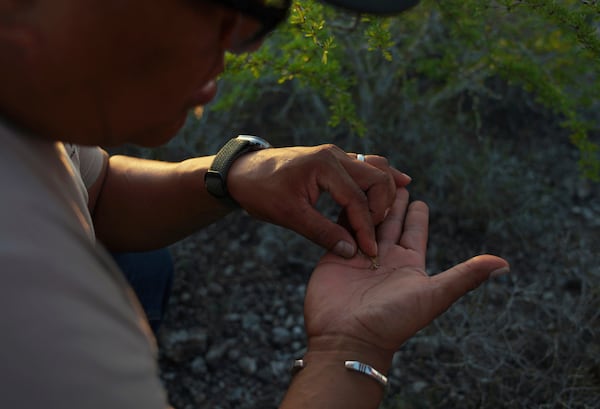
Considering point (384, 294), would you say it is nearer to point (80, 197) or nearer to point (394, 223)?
point (394, 223)

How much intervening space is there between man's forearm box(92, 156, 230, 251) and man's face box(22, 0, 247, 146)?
82 cm

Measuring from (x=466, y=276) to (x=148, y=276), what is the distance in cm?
97

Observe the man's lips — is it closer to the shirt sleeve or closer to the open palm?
the open palm

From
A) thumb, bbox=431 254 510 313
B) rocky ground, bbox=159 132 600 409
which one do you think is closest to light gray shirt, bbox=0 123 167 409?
thumb, bbox=431 254 510 313

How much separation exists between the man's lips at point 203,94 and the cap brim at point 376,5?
8.8 inches

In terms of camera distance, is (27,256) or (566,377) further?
(566,377)

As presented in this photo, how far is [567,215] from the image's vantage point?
2885mm

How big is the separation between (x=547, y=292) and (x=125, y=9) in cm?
211

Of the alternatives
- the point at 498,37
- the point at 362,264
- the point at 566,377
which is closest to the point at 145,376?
the point at 362,264

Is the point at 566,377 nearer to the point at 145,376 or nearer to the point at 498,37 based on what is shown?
the point at 498,37

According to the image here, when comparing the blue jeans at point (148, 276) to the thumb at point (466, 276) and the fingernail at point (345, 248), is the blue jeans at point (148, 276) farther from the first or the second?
the thumb at point (466, 276)

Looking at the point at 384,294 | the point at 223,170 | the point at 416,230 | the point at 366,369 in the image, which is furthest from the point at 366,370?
the point at 223,170

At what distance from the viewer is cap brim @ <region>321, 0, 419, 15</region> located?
913 mm

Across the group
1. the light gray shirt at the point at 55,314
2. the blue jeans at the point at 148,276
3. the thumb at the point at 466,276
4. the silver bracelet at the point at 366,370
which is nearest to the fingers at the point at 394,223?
the thumb at the point at 466,276
